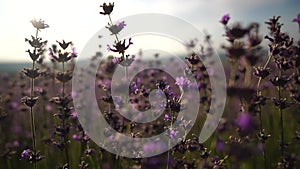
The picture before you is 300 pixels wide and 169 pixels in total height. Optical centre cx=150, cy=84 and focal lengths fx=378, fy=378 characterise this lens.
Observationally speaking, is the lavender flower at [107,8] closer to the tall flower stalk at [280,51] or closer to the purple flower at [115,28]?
the purple flower at [115,28]

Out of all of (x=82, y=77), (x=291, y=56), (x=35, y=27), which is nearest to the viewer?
(x=291, y=56)

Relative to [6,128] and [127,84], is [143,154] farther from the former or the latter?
[6,128]

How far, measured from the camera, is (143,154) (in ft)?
10.4

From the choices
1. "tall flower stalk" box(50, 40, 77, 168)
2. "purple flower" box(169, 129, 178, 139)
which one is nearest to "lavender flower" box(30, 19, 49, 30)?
"tall flower stalk" box(50, 40, 77, 168)

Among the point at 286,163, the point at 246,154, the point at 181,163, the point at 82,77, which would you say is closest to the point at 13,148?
the point at 82,77

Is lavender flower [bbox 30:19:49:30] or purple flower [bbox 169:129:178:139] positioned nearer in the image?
purple flower [bbox 169:129:178:139]

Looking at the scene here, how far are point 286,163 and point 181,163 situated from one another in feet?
2.94

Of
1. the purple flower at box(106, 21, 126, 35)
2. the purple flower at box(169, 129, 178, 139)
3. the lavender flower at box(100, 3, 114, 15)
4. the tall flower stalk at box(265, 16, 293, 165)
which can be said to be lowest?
the purple flower at box(169, 129, 178, 139)

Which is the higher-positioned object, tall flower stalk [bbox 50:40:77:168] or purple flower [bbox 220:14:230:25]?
purple flower [bbox 220:14:230:25]

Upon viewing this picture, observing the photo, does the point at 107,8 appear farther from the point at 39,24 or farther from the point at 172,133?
the point at 172,133

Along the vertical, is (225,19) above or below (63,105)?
above

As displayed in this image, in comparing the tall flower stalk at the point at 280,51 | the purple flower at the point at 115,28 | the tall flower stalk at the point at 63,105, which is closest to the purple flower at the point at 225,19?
the tall flower stalk at the point at 280,51

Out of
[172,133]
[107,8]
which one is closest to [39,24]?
[107,8]

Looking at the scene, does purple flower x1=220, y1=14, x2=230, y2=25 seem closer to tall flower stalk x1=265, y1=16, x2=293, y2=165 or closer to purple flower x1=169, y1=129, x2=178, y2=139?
tall flower stalk x1=265, y1=16, x2=293, y2=165
